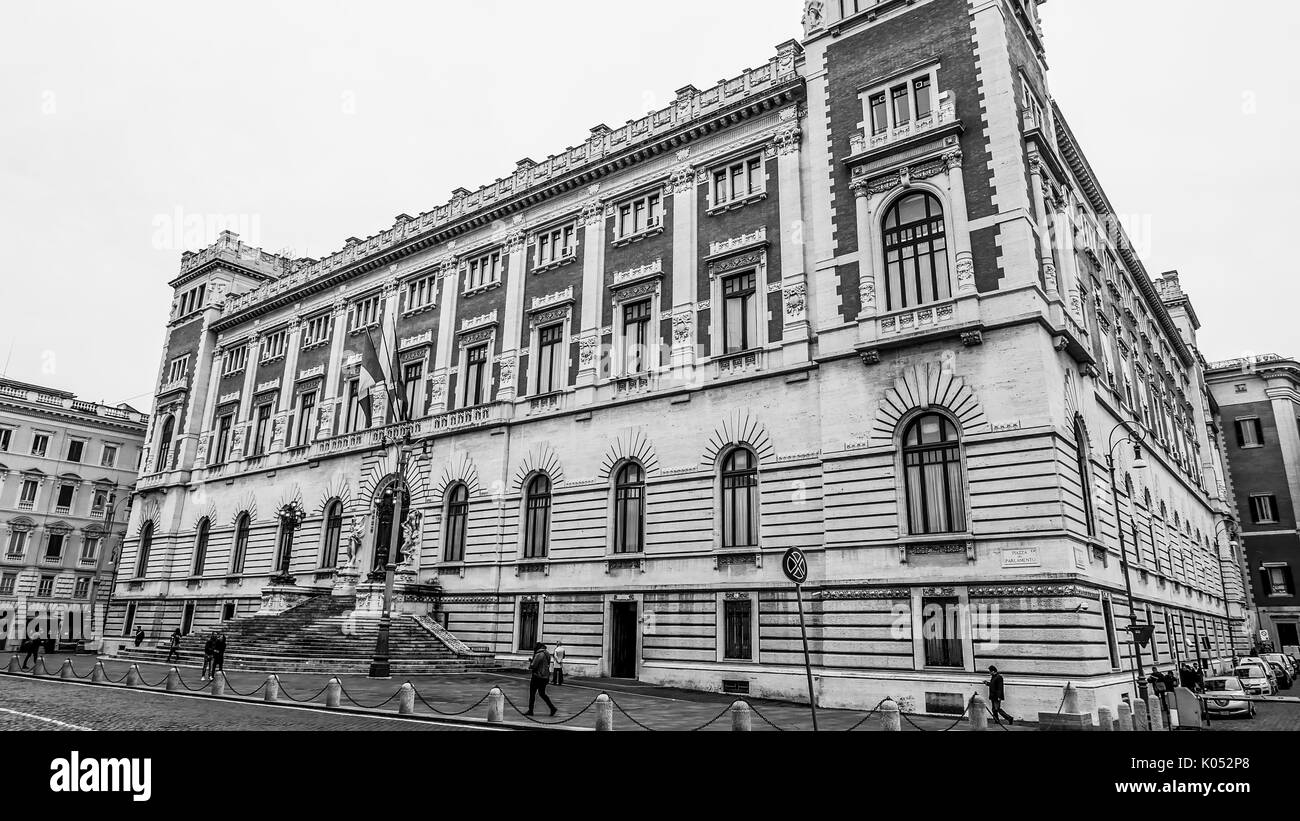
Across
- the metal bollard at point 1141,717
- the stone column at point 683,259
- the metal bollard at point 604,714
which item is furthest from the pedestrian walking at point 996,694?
the stone column at point 683,259

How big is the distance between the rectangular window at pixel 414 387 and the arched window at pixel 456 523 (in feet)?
17.6

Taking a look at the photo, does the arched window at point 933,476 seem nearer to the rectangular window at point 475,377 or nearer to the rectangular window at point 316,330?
the rectangular window at point 475,377

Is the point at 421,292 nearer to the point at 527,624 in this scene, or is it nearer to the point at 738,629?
the point at 527,624

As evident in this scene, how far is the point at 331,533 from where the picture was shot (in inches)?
1668

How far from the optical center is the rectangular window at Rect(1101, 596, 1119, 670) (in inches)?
896

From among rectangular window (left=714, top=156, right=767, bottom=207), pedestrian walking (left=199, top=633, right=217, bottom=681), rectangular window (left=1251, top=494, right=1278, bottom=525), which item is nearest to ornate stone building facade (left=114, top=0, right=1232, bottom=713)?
rectangular window (left=714, top=156, right=767, bottom=207)

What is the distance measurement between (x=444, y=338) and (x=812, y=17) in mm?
22473

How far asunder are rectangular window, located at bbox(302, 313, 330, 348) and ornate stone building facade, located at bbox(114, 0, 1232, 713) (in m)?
1.64

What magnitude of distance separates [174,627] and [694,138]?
42701 mm

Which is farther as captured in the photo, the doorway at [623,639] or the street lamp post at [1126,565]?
the doorway at [623,639]

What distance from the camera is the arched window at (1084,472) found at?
24.4 metres

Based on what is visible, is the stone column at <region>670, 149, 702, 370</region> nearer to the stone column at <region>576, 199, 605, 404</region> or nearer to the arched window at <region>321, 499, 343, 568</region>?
the stone column at <region>576, 199, 605, 404</region>

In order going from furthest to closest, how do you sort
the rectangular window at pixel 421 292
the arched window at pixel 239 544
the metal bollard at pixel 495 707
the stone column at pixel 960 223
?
the arched window at pixel 239 544 < the rectangular window at pixel 421 292 < the stone column at pixel 960 223 < the metal bollard at pixel 495 707
